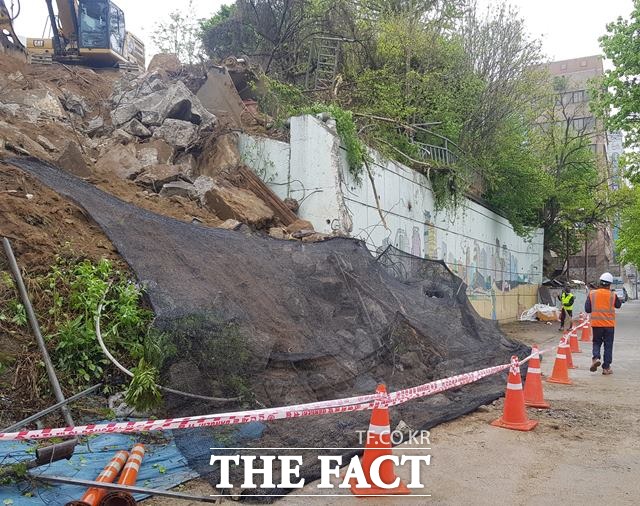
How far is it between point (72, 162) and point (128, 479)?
6.53 meters

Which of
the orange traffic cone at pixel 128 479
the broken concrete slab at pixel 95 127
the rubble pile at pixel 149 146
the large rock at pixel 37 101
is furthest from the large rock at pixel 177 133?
the orange traffic cone at pixel 128 479

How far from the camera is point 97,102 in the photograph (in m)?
13.9

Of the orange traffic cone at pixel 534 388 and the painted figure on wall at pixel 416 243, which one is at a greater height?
the painted figure on wall at pixel 416 243

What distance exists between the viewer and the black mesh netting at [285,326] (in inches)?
211

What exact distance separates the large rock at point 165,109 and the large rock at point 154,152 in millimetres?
789

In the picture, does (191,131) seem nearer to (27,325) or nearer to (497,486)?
(27,325)

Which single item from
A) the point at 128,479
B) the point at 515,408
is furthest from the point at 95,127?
the point at 515,408

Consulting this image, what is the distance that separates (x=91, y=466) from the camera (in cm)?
438

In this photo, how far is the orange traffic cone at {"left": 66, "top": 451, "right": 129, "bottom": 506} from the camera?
364cm

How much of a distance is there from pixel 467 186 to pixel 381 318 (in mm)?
12319

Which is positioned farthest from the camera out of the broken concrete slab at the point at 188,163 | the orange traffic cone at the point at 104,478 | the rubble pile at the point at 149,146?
the broken concrete slab at the point at 188,163

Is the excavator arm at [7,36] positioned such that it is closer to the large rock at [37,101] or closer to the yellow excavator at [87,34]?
the yellow excavator at [87,34]

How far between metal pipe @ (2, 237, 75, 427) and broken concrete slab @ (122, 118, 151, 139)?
6.12 m

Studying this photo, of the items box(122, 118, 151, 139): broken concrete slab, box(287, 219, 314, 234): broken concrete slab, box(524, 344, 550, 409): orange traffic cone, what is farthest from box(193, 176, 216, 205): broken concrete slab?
box(524, 344, 550, 409): orange traffic cone
